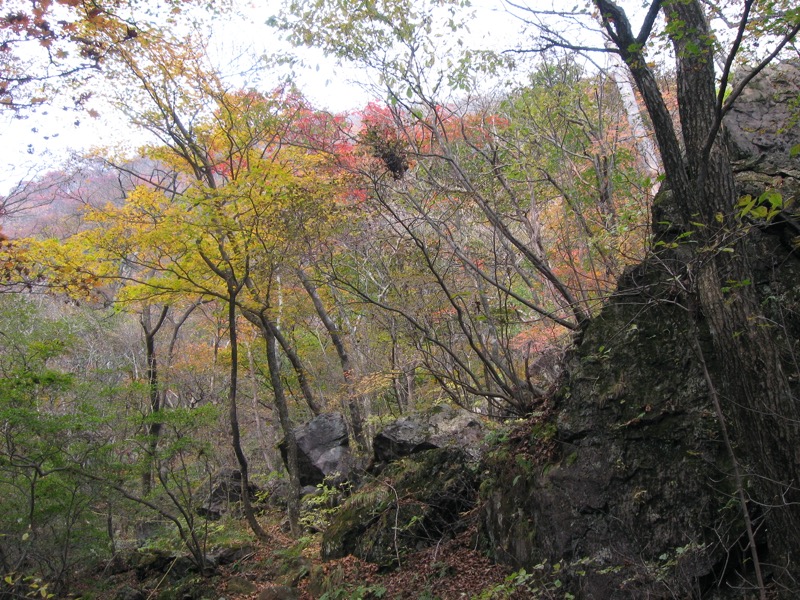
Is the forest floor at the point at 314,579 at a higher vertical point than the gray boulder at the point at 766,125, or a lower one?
lower

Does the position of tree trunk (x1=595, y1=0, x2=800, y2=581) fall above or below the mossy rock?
above

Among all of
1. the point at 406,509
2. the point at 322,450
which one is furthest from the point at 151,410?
the point at 406,509

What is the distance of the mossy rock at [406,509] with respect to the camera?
6750mm

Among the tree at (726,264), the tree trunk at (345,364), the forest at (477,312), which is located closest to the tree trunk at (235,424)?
the forest at (477,312)

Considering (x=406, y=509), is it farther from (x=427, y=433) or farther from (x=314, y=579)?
(x=427, y=433)

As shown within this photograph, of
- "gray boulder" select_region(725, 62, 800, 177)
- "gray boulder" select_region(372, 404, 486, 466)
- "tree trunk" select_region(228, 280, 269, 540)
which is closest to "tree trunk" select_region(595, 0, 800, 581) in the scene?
"gray boulder" select_region(725, 62, 800, 177)

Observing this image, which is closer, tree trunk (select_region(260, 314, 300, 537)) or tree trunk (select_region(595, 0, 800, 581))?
tree trunk (select_region(595, 0, 800, 581))

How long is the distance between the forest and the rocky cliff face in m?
0.02

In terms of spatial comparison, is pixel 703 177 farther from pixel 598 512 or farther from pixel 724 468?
pixel 598 512

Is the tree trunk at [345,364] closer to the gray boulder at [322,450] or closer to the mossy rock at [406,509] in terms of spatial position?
the gray boulder at [322,450]

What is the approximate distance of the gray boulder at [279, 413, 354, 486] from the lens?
37.9 ft

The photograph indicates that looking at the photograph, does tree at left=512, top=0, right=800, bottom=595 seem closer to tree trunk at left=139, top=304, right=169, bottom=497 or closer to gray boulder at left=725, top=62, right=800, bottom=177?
gray boulder at left=725, top=62, right=800, bottom=177

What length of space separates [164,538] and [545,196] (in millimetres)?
8324

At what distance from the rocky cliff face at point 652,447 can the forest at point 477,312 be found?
24 mm
